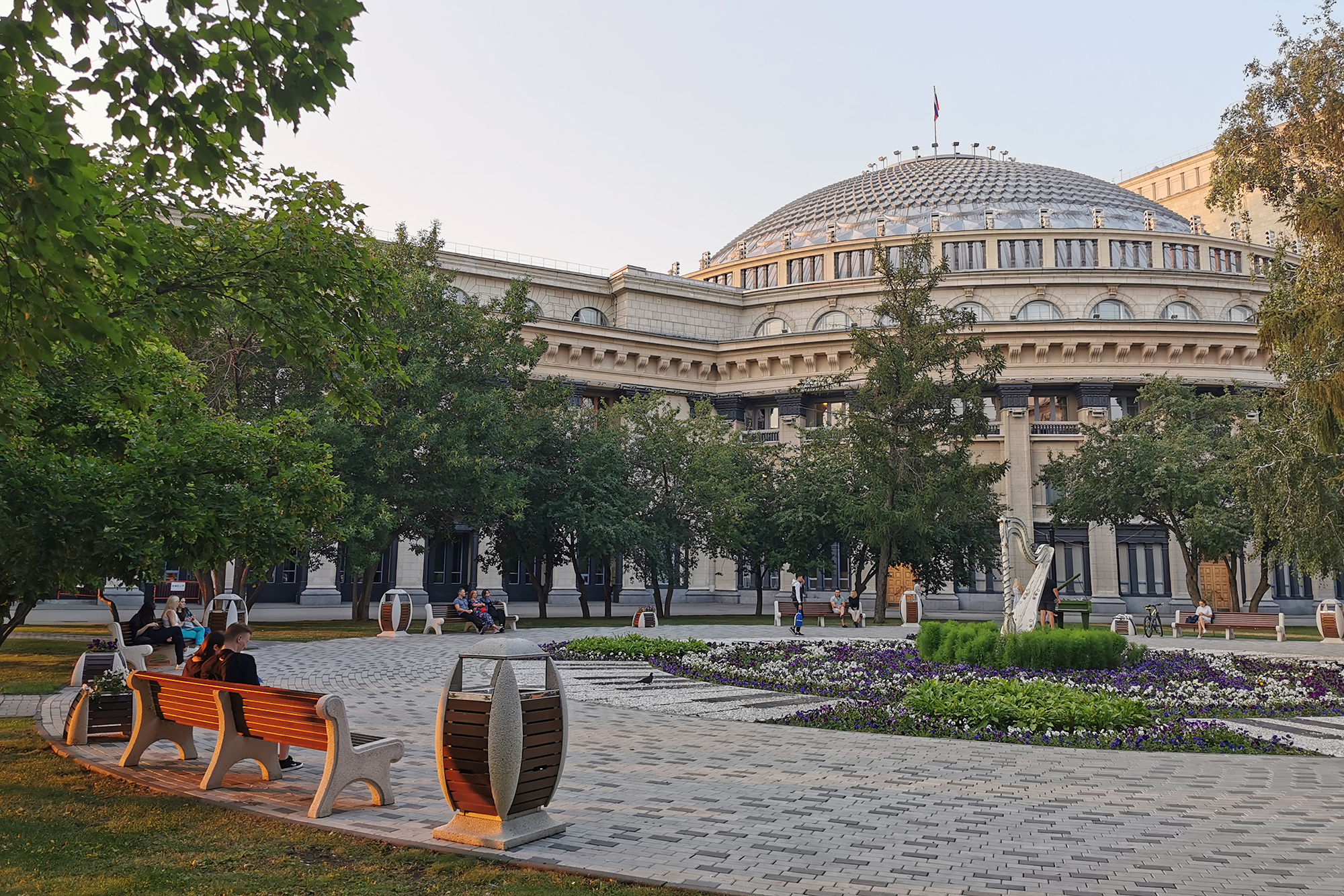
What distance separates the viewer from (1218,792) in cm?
848

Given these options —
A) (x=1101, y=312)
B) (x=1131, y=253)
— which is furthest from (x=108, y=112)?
(x=1131, y=253)

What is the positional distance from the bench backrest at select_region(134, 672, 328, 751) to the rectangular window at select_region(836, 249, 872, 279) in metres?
54.7

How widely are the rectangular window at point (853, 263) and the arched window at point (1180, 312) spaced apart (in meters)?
17.5

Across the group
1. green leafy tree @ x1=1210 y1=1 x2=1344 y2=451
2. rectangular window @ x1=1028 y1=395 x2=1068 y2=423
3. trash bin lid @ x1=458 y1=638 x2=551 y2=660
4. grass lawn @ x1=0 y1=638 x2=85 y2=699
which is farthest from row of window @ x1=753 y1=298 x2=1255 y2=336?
trash bin lid @ x1=458 y1=638 x2=551 y2=660

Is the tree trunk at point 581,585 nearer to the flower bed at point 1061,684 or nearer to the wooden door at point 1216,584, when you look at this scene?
the flower bed at point 1061,684

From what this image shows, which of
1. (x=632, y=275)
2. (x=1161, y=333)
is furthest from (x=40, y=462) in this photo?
(x=1161, y=333)

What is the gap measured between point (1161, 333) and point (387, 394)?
1625 inches

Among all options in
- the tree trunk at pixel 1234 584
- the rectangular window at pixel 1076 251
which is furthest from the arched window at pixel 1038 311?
the tree trunk at pixel 1234 584

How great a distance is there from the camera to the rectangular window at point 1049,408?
5131cm

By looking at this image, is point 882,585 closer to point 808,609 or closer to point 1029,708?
point 808,609

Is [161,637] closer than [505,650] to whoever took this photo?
No

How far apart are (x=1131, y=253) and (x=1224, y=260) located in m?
6.53

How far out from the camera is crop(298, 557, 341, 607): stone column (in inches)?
1649

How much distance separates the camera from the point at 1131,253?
5959 centimetres
